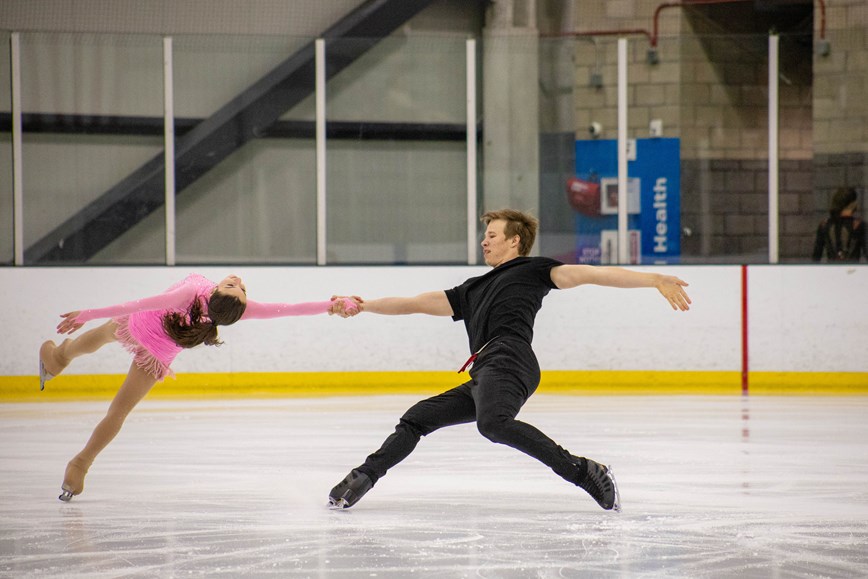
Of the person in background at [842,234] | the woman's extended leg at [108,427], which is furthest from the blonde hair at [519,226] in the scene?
the person in background at [842,234]

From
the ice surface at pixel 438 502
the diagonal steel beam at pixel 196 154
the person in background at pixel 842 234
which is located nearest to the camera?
the ice surface at pixel 438 502

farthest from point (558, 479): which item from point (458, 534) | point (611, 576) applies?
point (611, 576)

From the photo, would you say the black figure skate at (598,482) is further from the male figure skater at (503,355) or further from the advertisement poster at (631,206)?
the advertisement poster at (631,206)

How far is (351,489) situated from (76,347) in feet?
4.70

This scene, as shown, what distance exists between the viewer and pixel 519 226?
4102 millimetres

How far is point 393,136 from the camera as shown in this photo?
31.1 feet

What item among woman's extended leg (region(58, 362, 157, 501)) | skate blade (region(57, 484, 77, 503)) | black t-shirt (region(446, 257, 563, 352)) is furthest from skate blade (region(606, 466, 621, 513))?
skate blade (region(57, 484, 77, 503))

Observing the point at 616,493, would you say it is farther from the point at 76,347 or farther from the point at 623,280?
the point at 76,347

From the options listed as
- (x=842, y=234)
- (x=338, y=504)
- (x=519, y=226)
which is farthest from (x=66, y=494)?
(x=842, y=234)

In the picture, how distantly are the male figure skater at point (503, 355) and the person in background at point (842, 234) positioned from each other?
5776 mm

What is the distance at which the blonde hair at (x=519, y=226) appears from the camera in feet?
13.4

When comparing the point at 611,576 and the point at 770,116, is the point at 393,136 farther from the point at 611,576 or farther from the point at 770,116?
the point at 611,576

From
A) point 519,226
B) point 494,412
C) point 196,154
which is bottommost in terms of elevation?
point 494,412

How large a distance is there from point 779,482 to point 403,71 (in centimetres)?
577
